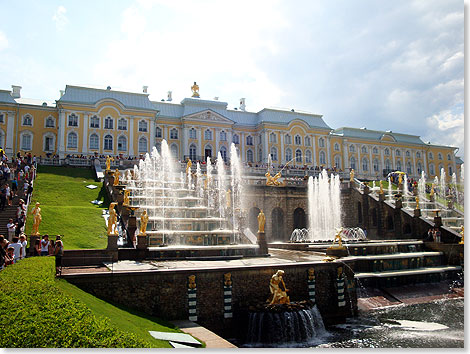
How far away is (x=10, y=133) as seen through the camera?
51.6 metres

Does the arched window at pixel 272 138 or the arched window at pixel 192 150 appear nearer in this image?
the arched window at pixel 192 150

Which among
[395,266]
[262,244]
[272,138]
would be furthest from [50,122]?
[395,266]

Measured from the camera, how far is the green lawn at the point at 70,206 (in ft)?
67.3

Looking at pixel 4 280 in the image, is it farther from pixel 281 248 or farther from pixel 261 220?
pixel 281 248

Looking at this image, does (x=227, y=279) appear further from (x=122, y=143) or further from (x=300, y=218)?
(x=122, y=143)

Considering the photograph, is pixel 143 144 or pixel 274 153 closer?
pixel 143 144

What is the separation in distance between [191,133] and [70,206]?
113 ft

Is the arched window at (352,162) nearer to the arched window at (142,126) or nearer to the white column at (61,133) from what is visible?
the arched window at (142,126)

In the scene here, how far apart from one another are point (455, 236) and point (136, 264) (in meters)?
19.6

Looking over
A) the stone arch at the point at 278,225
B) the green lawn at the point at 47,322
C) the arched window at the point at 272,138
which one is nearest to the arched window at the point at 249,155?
the arched window at the point at 272,138

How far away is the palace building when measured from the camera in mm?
52125

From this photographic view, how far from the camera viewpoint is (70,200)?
1126 inches

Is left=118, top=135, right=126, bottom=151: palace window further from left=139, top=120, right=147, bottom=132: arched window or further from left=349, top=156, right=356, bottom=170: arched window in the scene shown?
left=349, top=156, right=356, bottom=170: arched window

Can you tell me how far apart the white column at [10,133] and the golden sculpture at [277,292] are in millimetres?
Result: 48151
